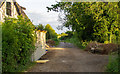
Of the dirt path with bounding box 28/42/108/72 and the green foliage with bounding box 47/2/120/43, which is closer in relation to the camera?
the dirt path with bounding box 28/42/108/72

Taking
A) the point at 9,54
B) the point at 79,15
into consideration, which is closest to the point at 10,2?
the point at 9,54

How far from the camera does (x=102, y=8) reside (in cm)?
1609

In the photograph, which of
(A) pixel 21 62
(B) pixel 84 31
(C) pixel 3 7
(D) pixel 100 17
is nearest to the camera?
(A) pixel 21 62

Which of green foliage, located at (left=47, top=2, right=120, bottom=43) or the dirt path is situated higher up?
green foliage, located at (left=47, top=2, right=120, bottom=43)

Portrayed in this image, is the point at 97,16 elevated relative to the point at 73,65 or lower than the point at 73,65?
elevated

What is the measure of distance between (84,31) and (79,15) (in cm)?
264

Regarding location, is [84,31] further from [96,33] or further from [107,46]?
[107,46]

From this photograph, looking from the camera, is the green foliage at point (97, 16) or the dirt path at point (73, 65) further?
the green foliage at point (97, 16)

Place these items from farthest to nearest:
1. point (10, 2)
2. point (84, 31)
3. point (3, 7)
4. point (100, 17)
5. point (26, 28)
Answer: point (84, 31)
point (100, 17)
point (10, 2)
point (3, 7)
point (26, 28)

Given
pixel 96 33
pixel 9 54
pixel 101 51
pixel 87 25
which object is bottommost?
pixel 101 51

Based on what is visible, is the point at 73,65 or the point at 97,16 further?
the point at 97,16

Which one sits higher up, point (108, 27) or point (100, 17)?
point (100, 17)

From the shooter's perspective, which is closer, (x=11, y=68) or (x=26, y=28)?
(x=11, y=68)

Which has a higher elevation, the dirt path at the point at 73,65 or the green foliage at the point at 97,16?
the green foliage at the point at 97,16
